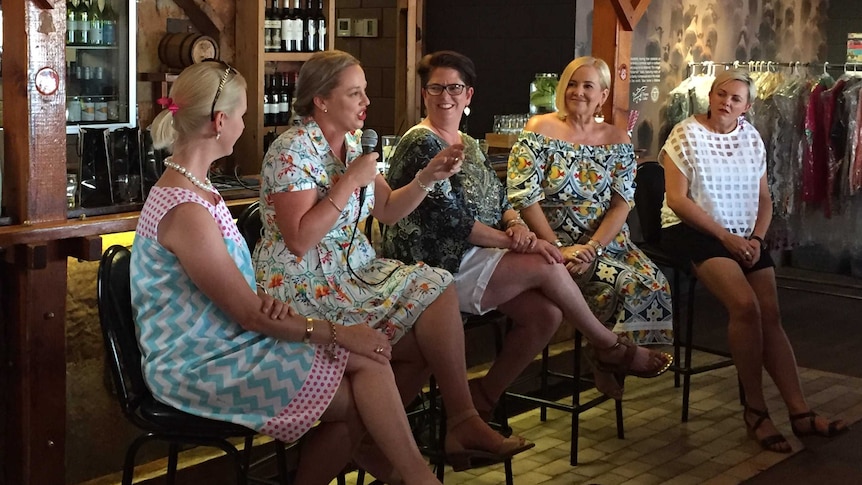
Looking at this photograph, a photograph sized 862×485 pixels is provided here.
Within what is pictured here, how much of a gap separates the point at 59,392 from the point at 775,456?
8.04ft

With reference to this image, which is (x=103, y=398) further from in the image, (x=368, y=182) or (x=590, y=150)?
(x=590, y=150)

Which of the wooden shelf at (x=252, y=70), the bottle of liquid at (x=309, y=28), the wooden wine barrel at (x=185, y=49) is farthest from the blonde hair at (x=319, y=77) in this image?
the bottle of liquid at (x=309, y=28)

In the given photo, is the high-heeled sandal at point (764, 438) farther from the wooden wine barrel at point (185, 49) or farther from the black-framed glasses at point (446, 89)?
the wooden wine barrel at point (185, 49)

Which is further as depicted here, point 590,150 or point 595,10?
point 595,10

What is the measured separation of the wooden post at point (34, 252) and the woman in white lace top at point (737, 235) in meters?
2.35

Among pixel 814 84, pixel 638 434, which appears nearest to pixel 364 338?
pixel 638 434

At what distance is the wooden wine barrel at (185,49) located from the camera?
539cm

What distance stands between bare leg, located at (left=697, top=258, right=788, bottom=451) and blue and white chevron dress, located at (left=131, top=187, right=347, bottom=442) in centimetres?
205

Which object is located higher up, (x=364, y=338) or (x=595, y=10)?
(x=595, y=10)

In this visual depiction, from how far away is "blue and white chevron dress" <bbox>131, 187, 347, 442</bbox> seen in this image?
2414mm

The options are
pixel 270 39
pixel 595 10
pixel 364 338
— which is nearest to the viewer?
pixel 364 338

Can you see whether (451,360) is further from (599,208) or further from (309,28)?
(309,28)

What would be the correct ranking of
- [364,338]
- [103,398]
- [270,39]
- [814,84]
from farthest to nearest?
[814,84]
[270,39]
[103,398]
[364,338]

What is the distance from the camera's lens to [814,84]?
6539 mm
